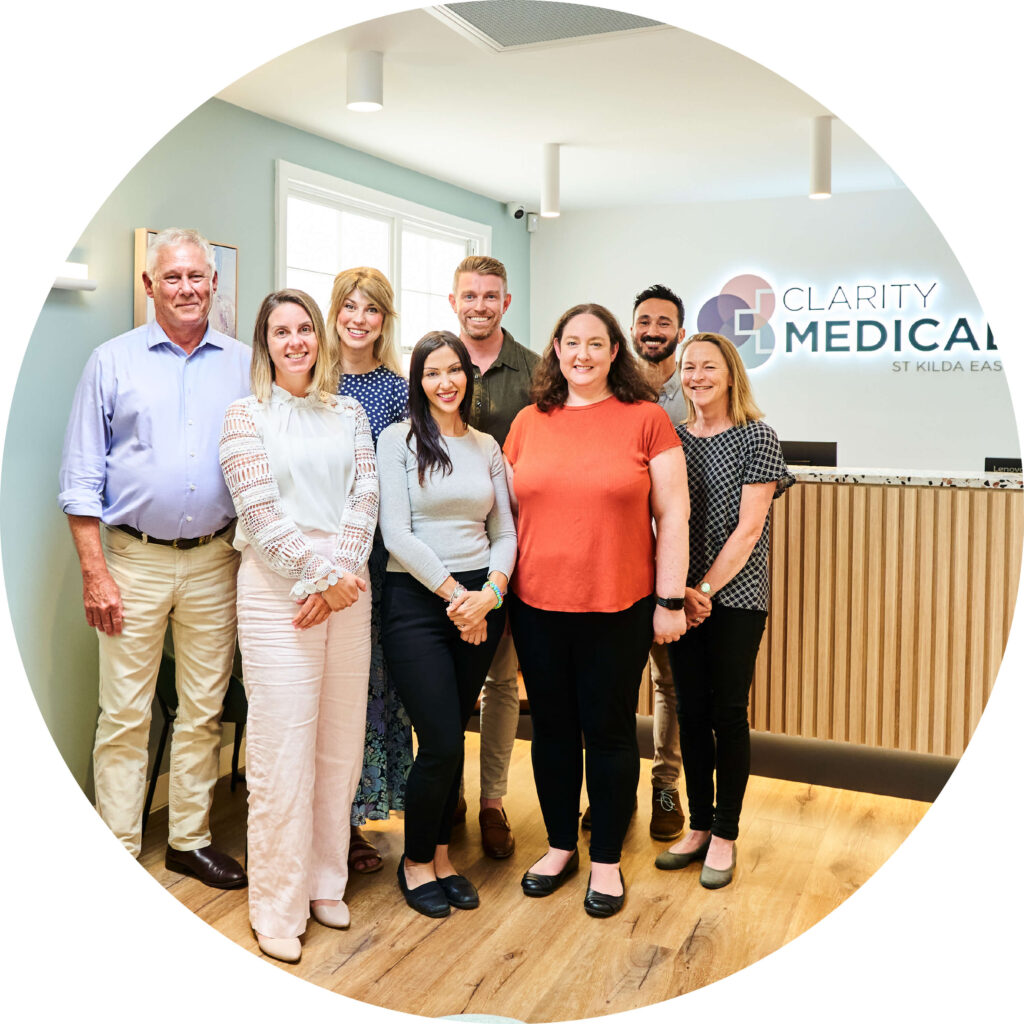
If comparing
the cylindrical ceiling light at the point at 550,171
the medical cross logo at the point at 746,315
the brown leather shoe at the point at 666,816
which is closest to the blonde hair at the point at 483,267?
the brown leather shoe at the point at 666,816

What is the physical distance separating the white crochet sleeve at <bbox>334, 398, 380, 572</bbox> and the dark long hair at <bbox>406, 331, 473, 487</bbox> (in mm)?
112

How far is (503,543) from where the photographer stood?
2.46 meters

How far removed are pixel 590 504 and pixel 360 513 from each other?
1.77 feet

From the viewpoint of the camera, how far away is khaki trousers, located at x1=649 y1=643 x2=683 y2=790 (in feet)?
10.1

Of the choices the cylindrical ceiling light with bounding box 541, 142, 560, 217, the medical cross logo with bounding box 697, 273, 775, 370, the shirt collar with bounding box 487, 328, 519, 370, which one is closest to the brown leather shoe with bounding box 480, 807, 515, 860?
the shirt collar with bounding box 487, 328, 519, 370

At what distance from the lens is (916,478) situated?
3.29 m

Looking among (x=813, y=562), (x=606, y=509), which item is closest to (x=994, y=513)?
(x=813, y=562)

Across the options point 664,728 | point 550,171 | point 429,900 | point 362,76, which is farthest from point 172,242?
point 550,171

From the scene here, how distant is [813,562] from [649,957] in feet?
5.17

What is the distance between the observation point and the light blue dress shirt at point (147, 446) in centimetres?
248

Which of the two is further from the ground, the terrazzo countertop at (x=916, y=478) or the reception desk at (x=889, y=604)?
the terrazzo countertop at (x=916, y=478)

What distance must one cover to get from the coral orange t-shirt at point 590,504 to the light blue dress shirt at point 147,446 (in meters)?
0.79

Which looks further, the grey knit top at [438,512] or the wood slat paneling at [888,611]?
the wood slat paneling at [888,611]

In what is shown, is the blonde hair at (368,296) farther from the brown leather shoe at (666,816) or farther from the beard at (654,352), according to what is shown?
the brown leather shoe at (666,816)
